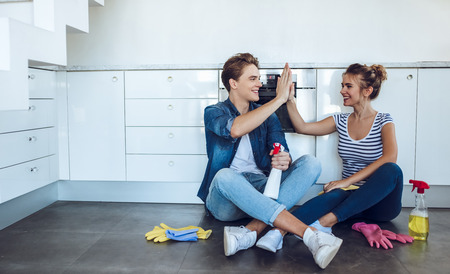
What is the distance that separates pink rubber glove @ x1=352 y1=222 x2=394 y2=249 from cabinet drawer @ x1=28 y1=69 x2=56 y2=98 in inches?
77.7

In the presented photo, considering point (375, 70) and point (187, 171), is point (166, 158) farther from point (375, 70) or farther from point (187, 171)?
point (375, 70)

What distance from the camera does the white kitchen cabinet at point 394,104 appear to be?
2469 millimetres

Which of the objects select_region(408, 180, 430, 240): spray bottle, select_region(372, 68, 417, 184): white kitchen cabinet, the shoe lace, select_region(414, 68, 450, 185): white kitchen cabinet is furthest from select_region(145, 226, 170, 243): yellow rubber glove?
select_region(414, 68, 450, 185): white kitchen cabinet

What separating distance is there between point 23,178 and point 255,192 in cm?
137

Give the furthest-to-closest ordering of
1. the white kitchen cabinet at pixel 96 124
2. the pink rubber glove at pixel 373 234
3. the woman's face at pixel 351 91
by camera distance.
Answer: the white kitchen cabinet at pixel 96 124
the woman's face at pixel 351 91
the pink rubber glove at pixel 373 234

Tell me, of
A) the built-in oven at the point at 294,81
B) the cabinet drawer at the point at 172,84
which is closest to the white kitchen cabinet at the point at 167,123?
the cabinet drawer at the point at 172,84

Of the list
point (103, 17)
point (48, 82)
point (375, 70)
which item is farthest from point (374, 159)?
point (103, 17)

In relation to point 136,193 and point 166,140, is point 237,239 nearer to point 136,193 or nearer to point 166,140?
point 166,140

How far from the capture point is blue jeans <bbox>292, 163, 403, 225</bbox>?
1.90 m

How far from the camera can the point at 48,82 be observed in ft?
8.45

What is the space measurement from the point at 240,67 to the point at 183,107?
0.65 metres

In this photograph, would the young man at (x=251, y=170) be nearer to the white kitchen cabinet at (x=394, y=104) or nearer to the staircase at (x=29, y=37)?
the white kitchen cabinet at (x=394, y=104)

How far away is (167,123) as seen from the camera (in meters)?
2.61

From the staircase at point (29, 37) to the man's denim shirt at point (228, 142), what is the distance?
79cm
